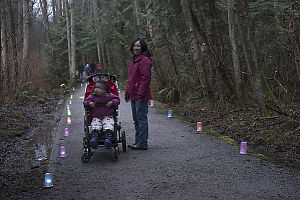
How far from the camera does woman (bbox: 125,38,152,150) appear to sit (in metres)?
6.68

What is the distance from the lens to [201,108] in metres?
11.9

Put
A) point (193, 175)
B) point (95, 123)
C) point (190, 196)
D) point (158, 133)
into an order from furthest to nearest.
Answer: point (158, 133), point (95, 123), point (193, 175), point (190, 196)

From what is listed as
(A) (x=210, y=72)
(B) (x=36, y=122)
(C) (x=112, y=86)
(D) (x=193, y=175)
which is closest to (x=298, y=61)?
(D) (x=193, y=175)

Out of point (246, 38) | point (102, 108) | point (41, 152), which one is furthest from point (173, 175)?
point (246, 38)

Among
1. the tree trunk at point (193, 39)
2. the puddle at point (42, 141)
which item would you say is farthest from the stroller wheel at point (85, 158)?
the tree trunk at point (193, 39)

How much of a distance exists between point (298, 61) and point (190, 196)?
3.72 m

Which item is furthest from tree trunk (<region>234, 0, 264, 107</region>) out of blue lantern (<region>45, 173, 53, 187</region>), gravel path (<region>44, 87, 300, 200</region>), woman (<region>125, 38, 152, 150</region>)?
blue lantern (<region>45, 173, 53, 187</region>)

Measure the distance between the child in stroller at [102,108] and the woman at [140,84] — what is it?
45 centimetres

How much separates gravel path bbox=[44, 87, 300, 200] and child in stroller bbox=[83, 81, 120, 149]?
566mm

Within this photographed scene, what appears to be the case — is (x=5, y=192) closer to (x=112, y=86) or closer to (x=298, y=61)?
(x=112, y=86)

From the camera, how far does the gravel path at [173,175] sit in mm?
4414

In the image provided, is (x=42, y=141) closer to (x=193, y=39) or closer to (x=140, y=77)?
(x=140, y=77)

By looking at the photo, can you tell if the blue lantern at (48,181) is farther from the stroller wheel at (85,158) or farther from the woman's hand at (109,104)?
the woman's hand at (109,104)

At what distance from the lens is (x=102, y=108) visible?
21.5ft
